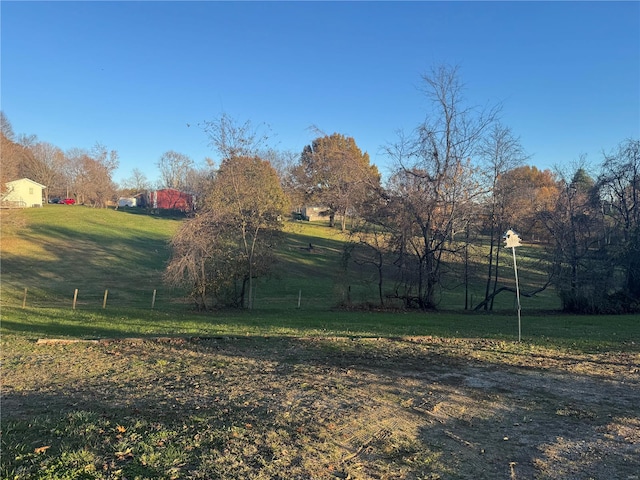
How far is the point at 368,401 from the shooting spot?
570 centimetres

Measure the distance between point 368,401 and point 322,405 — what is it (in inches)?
24.6

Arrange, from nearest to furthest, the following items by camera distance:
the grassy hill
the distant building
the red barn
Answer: the grassy hill, the red barn, the distant building

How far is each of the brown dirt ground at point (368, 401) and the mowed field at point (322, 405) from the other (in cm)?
3

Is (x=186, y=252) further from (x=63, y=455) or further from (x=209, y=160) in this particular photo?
(x=63, y=455)

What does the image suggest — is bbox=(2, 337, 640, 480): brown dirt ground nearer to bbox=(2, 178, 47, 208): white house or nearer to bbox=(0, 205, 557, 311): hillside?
bbox=(0, 205, 557, 311): hillside

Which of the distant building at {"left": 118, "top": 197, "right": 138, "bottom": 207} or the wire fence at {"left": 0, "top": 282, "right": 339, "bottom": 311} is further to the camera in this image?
the distant building at {"left": 118, "top": 197, "right": 138, "bottom": 207}

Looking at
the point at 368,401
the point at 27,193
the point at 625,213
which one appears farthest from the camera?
the point at 27,193

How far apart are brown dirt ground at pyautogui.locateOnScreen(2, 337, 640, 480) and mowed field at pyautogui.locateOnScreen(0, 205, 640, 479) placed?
0.08ft

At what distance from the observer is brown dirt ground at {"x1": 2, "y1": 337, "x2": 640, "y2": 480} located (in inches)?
159

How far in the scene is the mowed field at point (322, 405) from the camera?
3.98m

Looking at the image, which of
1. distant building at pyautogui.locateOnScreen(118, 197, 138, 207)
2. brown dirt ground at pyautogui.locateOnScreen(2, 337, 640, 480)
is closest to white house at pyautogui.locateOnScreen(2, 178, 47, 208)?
distant building at pyautogui.locateOnScreen(118, 197, 138, 207)

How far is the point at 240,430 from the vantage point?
4.66 meters

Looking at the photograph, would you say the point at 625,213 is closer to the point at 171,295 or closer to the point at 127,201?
the point at 171,295

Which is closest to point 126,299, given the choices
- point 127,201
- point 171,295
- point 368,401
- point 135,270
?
point 171,295
